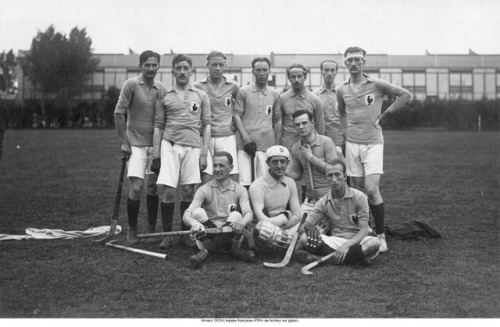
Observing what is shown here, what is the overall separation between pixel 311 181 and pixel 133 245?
2033mm

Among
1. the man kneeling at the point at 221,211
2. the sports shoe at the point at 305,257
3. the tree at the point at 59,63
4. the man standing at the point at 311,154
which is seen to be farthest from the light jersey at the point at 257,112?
the tree at the point at 59,63

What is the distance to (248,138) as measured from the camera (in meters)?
5.73

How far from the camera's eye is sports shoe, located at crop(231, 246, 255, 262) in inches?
191

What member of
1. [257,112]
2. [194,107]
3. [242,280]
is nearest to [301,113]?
[257,112]

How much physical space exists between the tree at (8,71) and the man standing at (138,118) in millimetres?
44297

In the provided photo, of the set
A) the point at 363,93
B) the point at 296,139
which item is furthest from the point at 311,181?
the point at 363,93

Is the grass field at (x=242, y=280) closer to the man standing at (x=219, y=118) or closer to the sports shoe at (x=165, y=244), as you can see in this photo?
the sports shoe at (x=165, y=244)

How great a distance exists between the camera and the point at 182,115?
17.9 ft

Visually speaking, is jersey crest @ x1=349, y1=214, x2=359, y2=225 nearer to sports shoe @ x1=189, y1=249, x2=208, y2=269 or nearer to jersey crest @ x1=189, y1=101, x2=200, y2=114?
sports shoe @ x1=189, y1=249, x2=208, y2=269

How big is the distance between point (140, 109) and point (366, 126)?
2.44 m

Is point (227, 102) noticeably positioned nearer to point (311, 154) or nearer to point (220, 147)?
point (220, 147)

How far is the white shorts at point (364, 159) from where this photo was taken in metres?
5.54

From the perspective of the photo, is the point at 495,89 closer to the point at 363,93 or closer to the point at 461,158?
the point at 461,158

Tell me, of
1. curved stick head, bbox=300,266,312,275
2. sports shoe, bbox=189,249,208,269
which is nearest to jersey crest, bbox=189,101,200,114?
sports shoe, bbox=189,249,208,269
